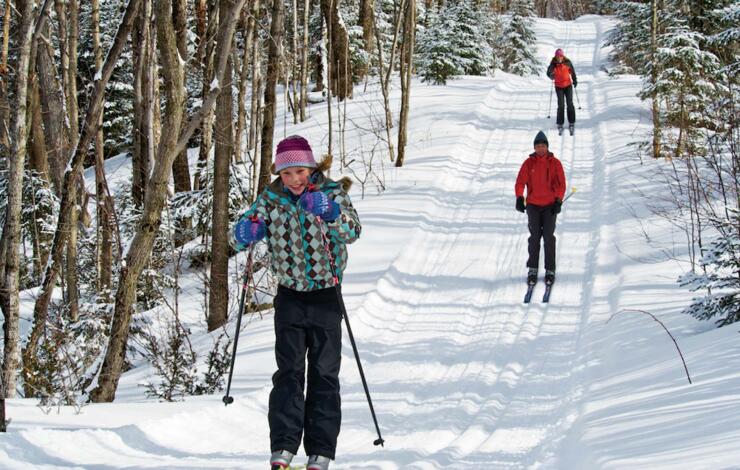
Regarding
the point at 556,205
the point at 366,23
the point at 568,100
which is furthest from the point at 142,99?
the point at 366,23

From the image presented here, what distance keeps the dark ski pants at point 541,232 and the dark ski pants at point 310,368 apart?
595 centimetres

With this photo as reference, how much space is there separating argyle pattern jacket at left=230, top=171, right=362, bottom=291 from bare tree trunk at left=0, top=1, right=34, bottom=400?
16.6 feet

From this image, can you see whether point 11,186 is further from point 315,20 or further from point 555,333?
A: point 315,20

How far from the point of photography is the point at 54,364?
29.4 ft

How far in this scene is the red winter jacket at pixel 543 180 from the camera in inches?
380

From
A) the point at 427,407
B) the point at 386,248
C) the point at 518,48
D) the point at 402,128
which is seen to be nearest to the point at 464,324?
the point at 427,407

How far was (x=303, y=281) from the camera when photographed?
4270mm

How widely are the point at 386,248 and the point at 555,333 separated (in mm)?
4122

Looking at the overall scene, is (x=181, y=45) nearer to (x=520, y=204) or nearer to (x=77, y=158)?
(x=77, y=158)

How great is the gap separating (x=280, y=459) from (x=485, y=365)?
12.0ft

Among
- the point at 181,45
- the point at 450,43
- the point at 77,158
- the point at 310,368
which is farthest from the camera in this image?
the point at 450,43

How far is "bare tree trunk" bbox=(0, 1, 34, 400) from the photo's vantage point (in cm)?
801

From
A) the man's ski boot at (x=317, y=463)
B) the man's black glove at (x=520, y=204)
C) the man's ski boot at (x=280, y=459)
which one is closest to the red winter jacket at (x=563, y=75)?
the man's black glove at (x=520, y=204)

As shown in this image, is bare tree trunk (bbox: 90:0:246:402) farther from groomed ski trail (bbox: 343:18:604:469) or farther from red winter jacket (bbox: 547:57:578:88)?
red winter jacket (bbox: 547:57:578:88)
